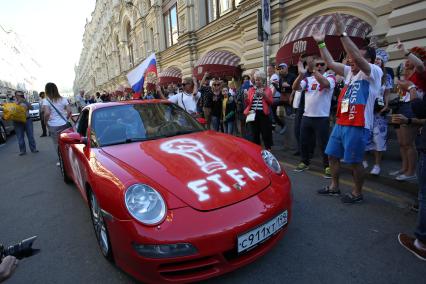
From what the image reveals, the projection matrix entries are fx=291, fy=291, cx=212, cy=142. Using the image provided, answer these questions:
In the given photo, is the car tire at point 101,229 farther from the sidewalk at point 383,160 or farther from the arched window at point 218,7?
the arched window at point 218,7

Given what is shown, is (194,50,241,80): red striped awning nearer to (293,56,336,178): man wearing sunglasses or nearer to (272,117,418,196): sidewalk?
(272,117,418,196): sidewalk

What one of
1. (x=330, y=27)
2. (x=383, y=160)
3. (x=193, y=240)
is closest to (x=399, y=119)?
(x=193, y=240)

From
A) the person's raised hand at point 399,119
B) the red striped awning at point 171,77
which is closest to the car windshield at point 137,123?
the person's raised hand at point 399,119

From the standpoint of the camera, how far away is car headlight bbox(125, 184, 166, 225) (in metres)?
1.99

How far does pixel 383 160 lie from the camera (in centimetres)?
498

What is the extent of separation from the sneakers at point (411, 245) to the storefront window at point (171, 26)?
19959mm

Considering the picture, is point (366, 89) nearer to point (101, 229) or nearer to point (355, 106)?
point (355, 106)

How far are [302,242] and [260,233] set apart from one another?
2.40 ft

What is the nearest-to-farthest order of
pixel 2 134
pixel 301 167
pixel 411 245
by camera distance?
pixel 411 245 < pixel 301 167 < pixel 2 134

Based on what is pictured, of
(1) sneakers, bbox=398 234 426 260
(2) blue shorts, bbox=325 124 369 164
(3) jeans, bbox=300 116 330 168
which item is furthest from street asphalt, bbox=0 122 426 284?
(2) blue shorts, bbox=325 124 369 164

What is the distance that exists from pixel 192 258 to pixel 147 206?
0.48 meters

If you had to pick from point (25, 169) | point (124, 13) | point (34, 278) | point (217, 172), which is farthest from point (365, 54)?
point (124, 13)

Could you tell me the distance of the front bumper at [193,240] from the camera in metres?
1.89

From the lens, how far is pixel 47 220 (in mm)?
3555
